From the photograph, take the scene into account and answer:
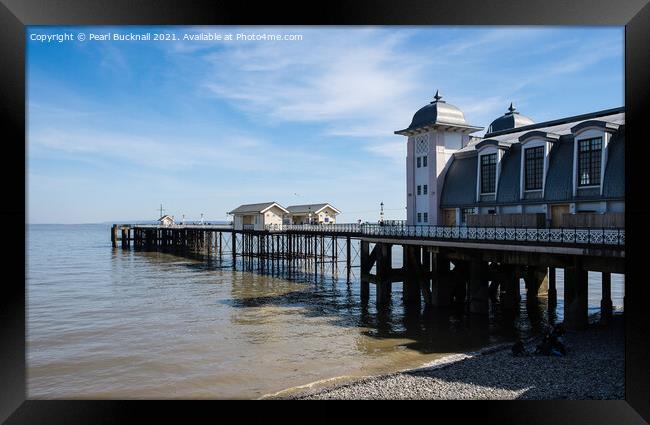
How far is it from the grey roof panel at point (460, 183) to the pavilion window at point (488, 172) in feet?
2.04

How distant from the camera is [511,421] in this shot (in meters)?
9.43

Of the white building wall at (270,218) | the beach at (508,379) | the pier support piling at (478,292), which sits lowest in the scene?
the beach at (508,379)

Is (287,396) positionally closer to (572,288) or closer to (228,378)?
(228,378)

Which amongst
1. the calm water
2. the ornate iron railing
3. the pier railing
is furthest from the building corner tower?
→ the calm water

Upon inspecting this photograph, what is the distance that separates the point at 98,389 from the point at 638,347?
45.2ft

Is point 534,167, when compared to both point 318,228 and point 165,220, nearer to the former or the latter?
point 318,228

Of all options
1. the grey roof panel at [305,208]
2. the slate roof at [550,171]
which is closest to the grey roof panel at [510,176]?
the slate roof at [550,171]

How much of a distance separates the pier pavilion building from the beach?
5.66m

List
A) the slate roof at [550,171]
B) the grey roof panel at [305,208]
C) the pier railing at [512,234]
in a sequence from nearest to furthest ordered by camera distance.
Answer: the pier railing at [512,234] < the slate roof at [550,171] < the grey roof panel at [305,208]

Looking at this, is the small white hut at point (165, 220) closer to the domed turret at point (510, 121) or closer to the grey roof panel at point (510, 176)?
the domed turret at point (510, 121)

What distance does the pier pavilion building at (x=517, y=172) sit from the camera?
704 inches

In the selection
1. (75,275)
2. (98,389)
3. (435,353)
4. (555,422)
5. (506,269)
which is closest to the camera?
(555,422)

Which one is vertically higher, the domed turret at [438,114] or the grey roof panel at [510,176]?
the domed turret at [438,114]
